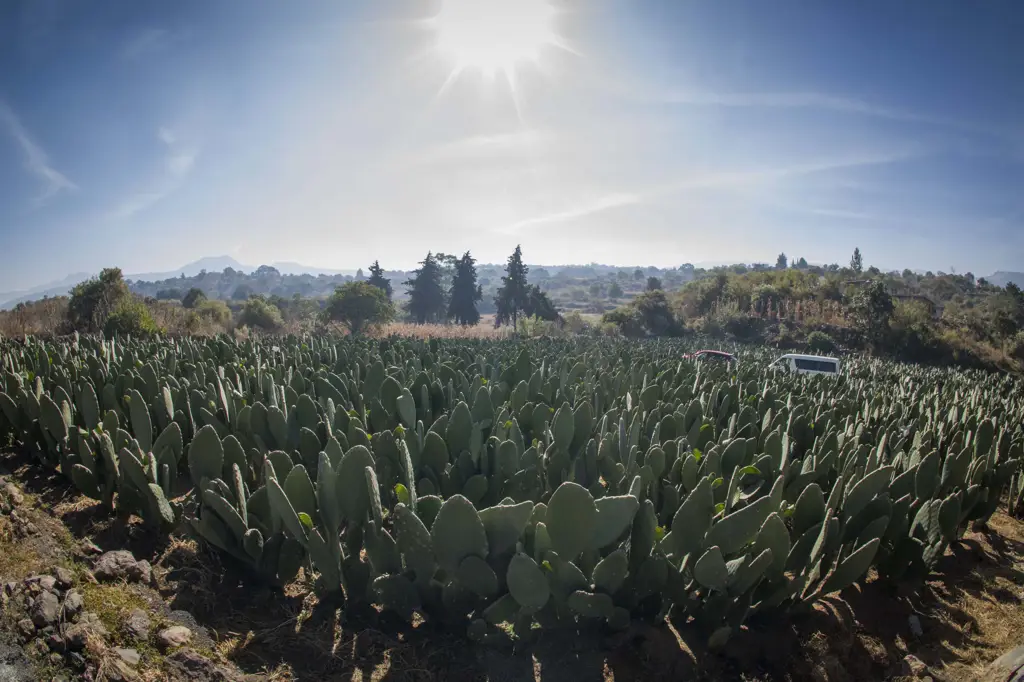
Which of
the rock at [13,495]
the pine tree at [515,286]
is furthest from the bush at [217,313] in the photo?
the rock at [13,495]

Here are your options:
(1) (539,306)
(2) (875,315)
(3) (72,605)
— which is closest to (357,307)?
(1) (539,306)

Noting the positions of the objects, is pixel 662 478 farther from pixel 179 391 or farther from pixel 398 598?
pixel 179 391

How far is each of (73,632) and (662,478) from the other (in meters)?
2.62

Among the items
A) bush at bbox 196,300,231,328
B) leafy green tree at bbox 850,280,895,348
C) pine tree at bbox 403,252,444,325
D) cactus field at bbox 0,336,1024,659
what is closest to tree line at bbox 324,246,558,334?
pine tree at bbox 403,252,444,325

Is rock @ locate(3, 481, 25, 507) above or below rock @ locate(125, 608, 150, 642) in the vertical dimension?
above

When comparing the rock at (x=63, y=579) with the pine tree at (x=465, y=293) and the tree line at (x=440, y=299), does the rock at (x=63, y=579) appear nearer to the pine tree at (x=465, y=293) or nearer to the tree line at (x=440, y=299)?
the tree line at (x=440, y=299)

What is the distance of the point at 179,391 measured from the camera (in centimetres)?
397

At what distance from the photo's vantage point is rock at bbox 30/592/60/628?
1703 mm

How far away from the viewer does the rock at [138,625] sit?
179 cm

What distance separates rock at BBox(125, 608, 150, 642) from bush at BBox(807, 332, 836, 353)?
2796cm

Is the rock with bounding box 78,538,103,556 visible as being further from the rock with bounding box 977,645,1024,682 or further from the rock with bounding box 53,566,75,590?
the rock with bounding box 977,645,1024,682

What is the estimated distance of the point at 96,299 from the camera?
55.3 ft

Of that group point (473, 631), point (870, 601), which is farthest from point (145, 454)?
point (870, 601)

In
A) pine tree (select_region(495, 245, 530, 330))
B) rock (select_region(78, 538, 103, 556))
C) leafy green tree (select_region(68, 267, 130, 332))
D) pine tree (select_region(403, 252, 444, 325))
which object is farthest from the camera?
pine tree (select_region(403, 252, 444, 325))
